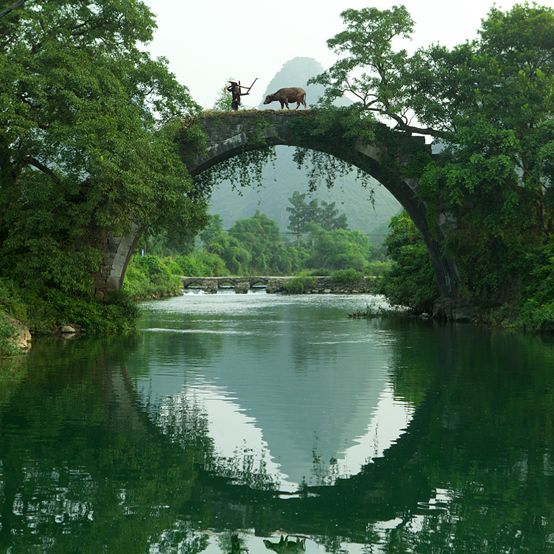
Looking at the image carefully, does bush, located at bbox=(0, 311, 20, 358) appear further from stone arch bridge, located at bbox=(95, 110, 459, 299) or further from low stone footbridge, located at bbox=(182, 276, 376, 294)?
low stone footbridge, located at bbox=(182, 276, 376, 294)

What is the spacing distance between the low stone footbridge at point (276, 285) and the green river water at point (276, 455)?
155 feet

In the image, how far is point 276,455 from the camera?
7.84m

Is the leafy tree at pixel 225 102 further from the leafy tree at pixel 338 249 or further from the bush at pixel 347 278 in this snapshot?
the leafy tree at pixel 338 249

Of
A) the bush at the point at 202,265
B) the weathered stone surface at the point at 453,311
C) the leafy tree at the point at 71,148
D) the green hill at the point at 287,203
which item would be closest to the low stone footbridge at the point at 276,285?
the bush at the point at 202,265

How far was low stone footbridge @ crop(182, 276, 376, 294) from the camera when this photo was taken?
66.6 metres

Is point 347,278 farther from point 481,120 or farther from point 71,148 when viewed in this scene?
point 71,148

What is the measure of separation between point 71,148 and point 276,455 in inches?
517

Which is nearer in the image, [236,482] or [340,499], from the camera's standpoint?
[340,499]

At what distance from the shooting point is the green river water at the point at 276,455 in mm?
5641

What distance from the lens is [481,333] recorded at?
2270cm

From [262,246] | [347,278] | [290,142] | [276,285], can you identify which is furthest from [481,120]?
[262,246]

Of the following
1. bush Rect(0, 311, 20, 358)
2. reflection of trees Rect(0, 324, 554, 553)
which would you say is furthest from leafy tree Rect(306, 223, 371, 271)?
reflection of trees Rect(0, 324, 554, 553)

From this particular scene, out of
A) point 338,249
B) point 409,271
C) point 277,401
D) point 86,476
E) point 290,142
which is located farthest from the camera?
point 338,249

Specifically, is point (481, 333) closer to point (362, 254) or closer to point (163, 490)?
point (163, 490)
